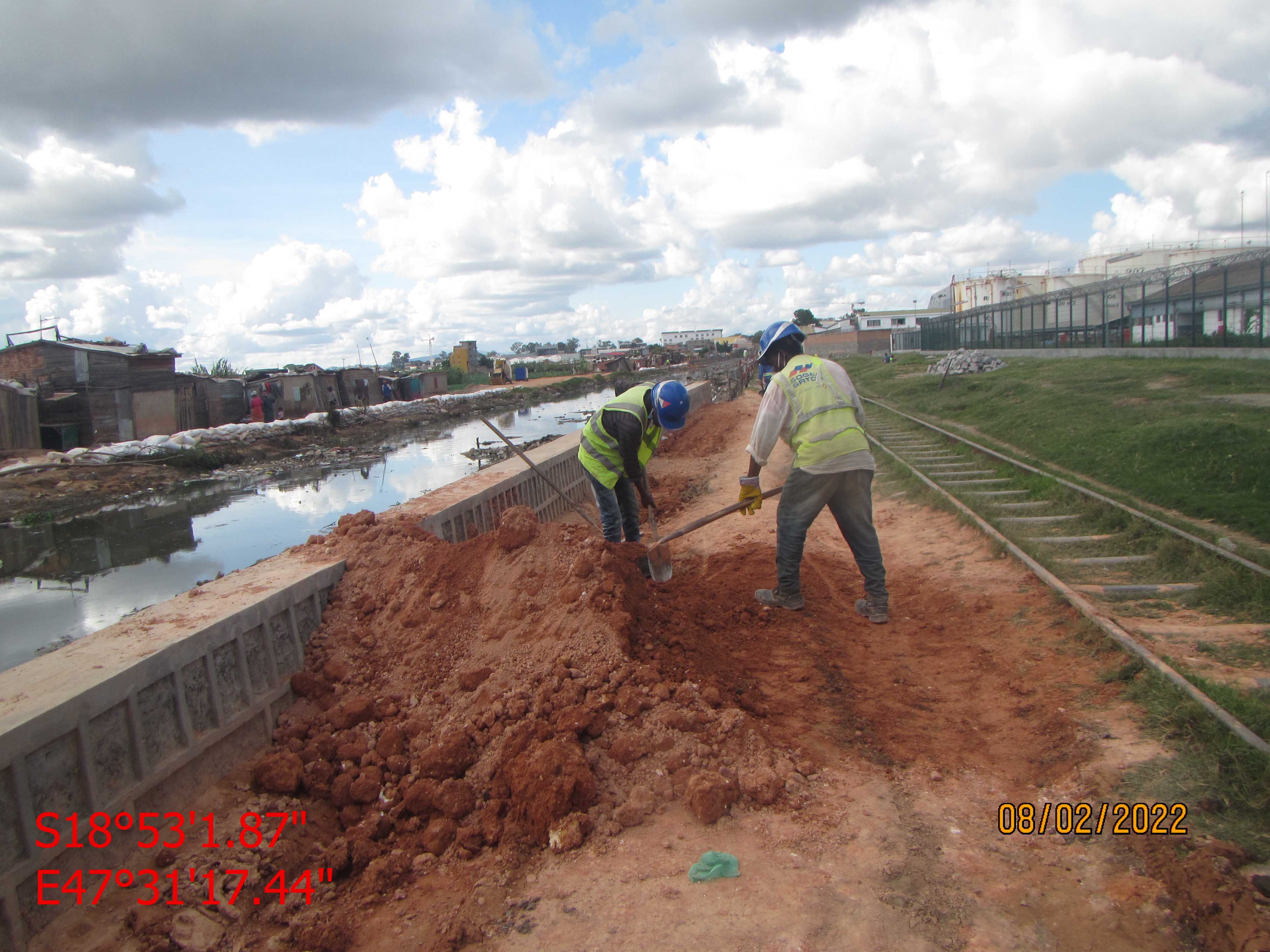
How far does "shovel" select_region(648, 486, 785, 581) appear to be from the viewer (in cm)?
527

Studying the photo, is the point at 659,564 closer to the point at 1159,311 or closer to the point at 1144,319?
the point at 1159,311

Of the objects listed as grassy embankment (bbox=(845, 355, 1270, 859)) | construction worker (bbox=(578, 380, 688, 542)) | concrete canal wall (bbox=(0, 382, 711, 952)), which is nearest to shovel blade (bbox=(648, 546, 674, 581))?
construction worker (bbox=(578, 380, 688, 542))

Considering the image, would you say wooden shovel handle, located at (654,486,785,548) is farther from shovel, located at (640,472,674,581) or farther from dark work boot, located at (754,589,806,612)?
dark work boot, located at (754,589,806,612)

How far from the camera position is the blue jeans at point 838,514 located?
15.9ft

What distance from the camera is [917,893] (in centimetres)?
243

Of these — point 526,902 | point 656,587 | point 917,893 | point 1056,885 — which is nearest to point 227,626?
point 526,902

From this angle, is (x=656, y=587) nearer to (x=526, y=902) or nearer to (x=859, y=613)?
(x=859, y=613)

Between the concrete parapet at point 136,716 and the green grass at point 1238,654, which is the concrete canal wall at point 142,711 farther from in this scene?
the green grass at point 1238,654

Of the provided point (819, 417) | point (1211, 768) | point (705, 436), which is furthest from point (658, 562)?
point (705, 436)

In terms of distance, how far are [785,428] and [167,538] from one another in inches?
444

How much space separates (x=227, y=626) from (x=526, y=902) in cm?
217

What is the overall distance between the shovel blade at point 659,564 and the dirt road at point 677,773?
1.32ft

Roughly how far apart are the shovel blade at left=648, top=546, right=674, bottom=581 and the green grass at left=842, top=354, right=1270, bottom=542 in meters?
4.65

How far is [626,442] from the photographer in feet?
19.0
